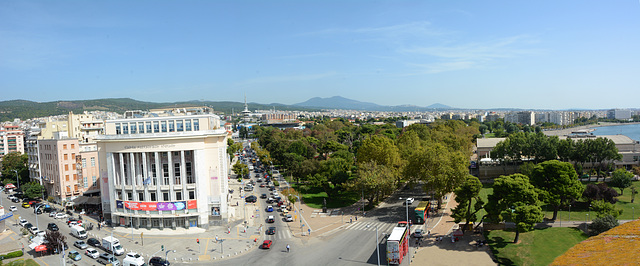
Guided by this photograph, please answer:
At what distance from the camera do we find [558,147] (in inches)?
2896

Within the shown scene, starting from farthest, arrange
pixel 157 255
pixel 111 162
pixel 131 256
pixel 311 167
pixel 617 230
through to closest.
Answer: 1. pixel 311 167
2. pixel 111 162
3. pixel 157 255
4. pixel 131 256
5. pixel 617 230

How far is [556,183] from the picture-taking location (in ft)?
143

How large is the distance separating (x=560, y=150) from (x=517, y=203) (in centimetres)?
4557

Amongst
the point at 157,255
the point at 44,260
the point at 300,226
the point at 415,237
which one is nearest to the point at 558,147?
the point at 415,237

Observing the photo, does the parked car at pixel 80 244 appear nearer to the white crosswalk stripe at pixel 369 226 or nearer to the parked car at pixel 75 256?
the parked car at pixel 75 256

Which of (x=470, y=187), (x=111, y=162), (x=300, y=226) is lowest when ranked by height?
(x=300, y=226)

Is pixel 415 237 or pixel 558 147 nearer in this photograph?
pixel 415 237

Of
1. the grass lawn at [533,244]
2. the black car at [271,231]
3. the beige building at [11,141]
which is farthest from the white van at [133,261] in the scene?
the beige building at [11,141]

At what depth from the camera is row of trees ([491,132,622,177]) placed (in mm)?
68500

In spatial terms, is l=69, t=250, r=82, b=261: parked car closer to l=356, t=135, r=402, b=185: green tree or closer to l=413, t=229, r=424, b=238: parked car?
l=413, t=229, r=424, b=238: parked car

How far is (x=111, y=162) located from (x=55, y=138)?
23.2 meters

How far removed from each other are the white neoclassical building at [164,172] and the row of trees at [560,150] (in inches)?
2290

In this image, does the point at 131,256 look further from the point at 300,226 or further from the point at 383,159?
the point at 383,159

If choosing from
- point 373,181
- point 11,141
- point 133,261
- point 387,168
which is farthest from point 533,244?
point 11,141
